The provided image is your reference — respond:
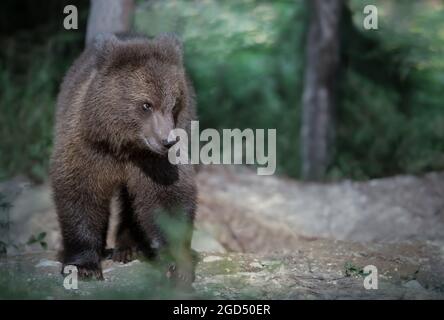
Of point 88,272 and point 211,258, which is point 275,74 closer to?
point 211,258

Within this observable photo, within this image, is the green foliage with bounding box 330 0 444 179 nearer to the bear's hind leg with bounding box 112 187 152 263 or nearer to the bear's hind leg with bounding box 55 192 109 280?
the bear's hind leg with bounding box 112 187 152 263

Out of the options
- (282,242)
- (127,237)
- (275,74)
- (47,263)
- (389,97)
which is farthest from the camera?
(275,74)

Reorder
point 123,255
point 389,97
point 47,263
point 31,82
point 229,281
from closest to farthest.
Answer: point 229,281, point 47,263, point 123,255, point 31,82, point 389,97

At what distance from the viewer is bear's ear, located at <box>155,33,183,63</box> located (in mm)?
4918

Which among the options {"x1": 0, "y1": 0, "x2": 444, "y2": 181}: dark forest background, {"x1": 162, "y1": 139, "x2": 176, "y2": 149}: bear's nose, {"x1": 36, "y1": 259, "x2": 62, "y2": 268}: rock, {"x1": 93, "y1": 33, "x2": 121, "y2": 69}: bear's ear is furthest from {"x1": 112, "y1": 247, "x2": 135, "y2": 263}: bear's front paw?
{"x1": 0, "y1": 0, "x2": 444, "y2": 181}: dark forest background

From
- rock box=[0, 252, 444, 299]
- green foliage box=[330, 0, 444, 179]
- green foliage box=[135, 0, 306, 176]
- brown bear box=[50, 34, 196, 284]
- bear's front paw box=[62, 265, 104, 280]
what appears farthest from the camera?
green foliage box=[135, 0, 306, 176]

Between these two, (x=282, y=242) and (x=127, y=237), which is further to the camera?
(x=282, y=242)

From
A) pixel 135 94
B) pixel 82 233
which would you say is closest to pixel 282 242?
pixel 82 233

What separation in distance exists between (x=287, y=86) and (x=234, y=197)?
390cm

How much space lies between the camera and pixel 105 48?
15.9ft

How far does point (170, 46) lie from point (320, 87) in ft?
15.9

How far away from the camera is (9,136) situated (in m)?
8.18
